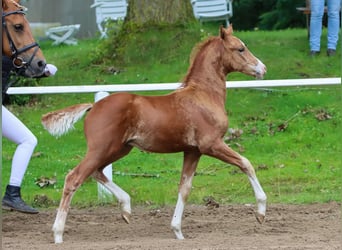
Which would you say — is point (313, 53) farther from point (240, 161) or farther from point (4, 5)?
point (4, 5)

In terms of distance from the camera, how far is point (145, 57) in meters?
15.2

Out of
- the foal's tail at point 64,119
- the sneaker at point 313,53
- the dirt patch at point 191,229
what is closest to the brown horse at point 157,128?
the foal's tail at point 64,119

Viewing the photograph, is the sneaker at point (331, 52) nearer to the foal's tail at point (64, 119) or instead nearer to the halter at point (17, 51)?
the foal's tail at point (64, 119)

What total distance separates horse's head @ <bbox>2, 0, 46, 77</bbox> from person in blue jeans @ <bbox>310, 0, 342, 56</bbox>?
7627mm

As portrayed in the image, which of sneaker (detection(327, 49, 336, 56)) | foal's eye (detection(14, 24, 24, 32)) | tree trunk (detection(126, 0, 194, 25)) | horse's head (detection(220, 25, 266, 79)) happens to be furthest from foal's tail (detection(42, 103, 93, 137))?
sneaker (detection(327, 49, 336, 56))

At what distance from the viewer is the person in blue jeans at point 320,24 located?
14969mm

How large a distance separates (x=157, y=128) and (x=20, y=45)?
1453 mm

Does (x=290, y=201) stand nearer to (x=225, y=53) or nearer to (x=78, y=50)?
(x=225, y=53)

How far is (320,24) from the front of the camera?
1511 cm

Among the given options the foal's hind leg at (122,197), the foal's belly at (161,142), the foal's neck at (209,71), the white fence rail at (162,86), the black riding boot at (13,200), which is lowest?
the black riding boot at (13,200)

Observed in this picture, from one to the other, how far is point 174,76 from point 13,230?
6110mm

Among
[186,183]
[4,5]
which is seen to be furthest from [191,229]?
[4,5]

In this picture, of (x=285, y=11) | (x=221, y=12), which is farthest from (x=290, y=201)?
(x=285, y=11)

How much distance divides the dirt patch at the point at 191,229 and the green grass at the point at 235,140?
0.59 metres
